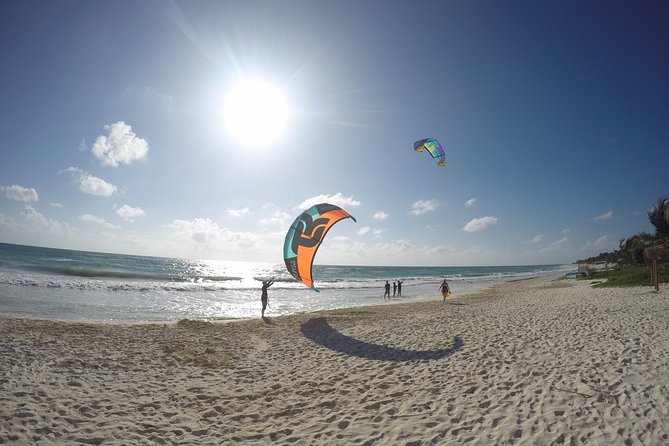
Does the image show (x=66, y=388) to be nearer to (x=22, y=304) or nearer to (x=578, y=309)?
(x=22, y=304)

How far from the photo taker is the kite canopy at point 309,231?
11.2 meters

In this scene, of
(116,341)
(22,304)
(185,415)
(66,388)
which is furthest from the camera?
(22,304)

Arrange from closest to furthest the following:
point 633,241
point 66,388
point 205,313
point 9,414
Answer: point 9,414 → point 66,388 → point 205,313 → point 633,241

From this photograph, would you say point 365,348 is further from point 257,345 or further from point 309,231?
point 309,231

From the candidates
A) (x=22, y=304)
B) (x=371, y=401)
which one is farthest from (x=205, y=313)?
(x=371, y=401)

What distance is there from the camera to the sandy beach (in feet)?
12.8

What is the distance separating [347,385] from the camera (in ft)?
18.0

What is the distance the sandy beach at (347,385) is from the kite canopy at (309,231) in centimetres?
281

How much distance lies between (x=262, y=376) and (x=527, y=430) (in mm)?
4438

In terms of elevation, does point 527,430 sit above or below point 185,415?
above

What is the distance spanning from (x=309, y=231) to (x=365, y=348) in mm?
4764

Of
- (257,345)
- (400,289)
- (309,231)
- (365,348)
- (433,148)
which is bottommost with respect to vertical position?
(400,289)

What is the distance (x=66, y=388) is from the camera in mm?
5164

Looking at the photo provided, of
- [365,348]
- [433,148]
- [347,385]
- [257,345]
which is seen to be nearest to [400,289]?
[433,148]
